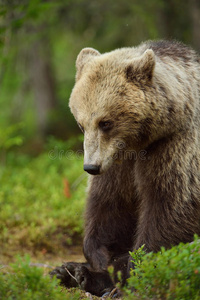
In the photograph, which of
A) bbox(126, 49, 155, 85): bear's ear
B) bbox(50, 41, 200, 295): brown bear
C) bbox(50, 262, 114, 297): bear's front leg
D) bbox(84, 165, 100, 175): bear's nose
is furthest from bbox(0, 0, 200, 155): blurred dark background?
bbox(84, 165, 100, 175): bear's nose

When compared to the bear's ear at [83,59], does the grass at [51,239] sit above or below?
below

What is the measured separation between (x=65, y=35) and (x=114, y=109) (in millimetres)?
9726

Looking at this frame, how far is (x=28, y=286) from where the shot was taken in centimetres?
327

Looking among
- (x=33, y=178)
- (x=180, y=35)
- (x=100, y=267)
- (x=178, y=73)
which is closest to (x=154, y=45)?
(x=178, y=73)

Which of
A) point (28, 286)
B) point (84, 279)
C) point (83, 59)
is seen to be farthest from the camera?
point (83, 59)

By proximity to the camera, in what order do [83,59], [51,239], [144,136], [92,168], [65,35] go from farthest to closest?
[65,35], [51,239], [83,59], [144,136], [92,168]

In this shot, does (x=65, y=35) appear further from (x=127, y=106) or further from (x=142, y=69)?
(x=127, y=106)

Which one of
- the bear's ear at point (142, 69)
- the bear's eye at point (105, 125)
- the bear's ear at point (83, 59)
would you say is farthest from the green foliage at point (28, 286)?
the bear's ear at point (83, 59)

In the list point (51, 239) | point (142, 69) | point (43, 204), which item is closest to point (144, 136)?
point (142, 69)

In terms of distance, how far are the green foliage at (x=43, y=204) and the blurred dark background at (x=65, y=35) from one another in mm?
787

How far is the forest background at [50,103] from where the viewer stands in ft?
22.0

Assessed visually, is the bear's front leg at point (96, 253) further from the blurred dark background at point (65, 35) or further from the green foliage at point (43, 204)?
the blurred dark background at point (65, 35)

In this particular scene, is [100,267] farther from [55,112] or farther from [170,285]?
[55,112]

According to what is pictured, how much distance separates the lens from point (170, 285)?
3.17 metres
